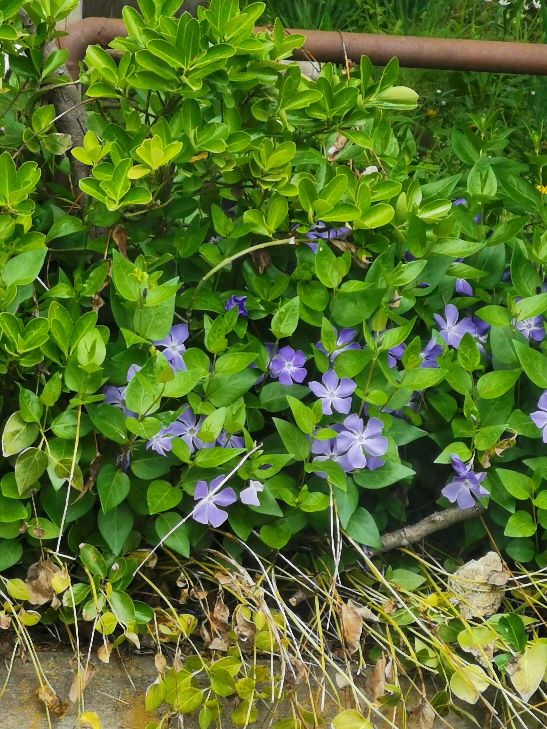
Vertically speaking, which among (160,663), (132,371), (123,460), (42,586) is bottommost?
(160,663)

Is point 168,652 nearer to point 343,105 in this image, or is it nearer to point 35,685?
point 35,685

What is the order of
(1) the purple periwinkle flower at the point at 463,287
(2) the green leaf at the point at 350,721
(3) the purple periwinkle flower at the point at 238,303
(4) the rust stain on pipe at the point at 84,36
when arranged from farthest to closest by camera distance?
1. (4) the rust stain on pipe at the point at 84,36
2. (1) the purple periwinkle flower at the point at 463,287
3. (3) the purple periwinkle flower at the point at 238,303
4. (2) the green leaf at the point at 350,721

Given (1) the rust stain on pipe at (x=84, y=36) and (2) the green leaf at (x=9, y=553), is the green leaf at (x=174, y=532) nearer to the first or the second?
(2) the green leaf at (x=9, y=553)

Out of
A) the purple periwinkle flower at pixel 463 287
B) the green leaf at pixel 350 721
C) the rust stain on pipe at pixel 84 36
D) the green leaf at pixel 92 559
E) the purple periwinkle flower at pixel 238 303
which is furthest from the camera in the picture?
the rust stain on pipe at pixel 84 36

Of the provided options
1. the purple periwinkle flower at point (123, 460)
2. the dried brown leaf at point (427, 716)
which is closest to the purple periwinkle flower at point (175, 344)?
the purple periwinkle flower at point (123, 460)

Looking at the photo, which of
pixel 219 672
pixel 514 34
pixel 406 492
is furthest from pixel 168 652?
pixel 514 34

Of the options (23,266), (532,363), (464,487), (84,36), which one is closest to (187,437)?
(23,266)

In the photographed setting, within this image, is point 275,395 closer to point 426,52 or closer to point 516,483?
point 516,483
